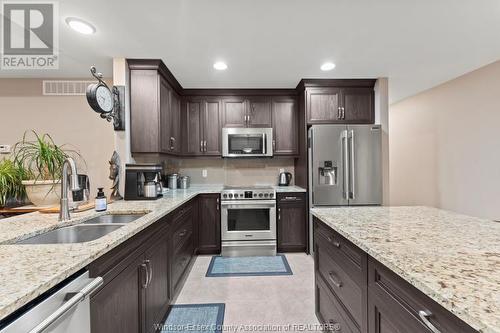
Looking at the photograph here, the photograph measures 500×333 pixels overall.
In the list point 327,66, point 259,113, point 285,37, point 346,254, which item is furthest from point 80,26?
point 346,254

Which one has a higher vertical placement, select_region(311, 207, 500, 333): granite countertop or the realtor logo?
the realtor logo

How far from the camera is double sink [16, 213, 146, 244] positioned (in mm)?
1325

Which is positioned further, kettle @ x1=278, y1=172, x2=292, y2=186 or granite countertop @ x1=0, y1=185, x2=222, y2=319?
kettle @ x1=278, y1=172, x2=292, y2=186

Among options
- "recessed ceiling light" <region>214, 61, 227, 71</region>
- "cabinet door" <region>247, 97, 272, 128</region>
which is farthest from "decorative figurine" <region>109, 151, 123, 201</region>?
"cabinet door" <region>247, 97, 272, 128</region>

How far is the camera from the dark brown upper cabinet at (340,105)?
3.26 metres

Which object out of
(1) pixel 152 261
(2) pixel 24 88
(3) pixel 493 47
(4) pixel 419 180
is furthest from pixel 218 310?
(4) pixel 419 180

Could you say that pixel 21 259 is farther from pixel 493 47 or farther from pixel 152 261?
pixel 493 47

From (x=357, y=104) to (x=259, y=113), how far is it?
137 centimetres

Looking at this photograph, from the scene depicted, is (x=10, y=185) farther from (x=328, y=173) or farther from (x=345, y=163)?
(x=345, y=163)

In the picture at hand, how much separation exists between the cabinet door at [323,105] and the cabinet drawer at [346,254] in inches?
77.7

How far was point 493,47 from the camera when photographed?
2506 millimetres

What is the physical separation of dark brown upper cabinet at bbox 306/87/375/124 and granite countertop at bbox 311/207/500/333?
1981 mm

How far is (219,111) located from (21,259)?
9.73 feet

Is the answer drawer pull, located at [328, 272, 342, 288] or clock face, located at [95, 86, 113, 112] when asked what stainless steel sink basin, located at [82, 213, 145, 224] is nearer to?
clock face, located at [95, 86, 113, 112]
